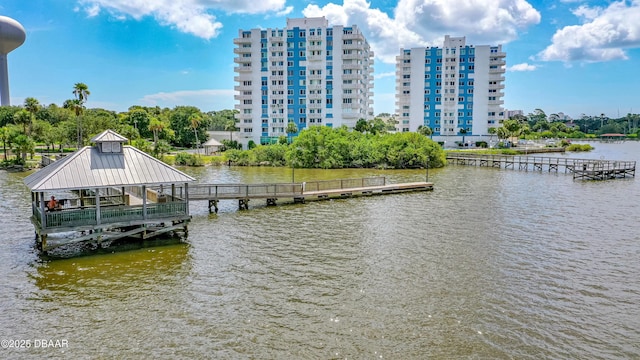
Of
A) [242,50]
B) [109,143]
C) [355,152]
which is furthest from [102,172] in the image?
[242,50]

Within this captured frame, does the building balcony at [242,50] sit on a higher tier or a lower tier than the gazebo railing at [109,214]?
higher

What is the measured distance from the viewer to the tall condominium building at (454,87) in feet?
392

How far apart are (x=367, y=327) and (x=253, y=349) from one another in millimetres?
3940

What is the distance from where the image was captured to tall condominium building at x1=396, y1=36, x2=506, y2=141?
119375mm

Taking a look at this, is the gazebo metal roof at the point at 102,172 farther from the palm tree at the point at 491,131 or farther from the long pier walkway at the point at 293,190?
the palm tree at the point at 491,131

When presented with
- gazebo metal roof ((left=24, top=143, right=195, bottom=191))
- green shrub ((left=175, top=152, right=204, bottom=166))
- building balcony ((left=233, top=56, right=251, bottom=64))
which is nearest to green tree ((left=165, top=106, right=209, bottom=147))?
building balcony ((left=233, top=56, right=251, bottom=64))

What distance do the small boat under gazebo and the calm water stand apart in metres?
1.45

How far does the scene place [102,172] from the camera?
22.9 meters

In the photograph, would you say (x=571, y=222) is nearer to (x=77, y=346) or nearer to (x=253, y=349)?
(x=253, y=349)

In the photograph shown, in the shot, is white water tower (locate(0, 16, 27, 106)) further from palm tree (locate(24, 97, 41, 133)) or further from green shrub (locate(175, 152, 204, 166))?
green shrub (locate(175, 152, 204, 166))

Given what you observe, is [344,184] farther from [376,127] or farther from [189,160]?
[376,127]

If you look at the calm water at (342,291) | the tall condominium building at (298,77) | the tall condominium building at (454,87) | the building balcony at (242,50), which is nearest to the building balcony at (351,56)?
the tall condominium building at (298,77)

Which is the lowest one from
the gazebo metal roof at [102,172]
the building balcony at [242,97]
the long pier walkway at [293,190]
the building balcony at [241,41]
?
the long pier walkway at [293,190]

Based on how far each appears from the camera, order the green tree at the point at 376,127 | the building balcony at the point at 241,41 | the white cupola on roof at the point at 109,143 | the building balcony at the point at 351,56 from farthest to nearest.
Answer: the building balcony at the point at 241,41 < the building balcony at the point at 351,56 < the green tree at the point at 376,127 < the white cupola on roof at the point at 109,143
